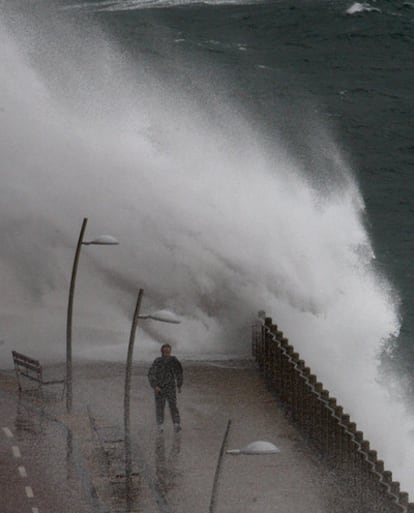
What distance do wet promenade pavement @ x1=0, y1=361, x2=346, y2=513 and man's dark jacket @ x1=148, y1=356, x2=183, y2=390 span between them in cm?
99

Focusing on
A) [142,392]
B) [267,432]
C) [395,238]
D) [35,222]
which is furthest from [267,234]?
[395,238]

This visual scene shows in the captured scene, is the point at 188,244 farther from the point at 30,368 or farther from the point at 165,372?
the point at 165,372

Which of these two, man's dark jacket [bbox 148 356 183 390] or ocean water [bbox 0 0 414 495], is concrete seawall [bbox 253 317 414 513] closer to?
man's dark jacket [bbox 148 356 183 390]

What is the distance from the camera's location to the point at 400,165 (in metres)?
90.5

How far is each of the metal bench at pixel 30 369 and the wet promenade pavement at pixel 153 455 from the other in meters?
0.26

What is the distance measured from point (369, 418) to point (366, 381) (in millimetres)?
3005

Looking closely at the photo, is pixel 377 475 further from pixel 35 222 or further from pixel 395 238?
pixel 395 238

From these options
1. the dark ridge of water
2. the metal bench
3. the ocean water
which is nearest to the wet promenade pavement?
A: the metal bench

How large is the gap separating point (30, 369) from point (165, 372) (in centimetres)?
478

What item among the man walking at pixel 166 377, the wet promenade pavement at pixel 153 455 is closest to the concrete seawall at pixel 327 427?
the wet promenade pavement at pixel 153 455

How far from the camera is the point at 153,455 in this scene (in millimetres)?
36344

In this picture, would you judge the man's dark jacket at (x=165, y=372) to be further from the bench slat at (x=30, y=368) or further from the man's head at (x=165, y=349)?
the bench slat at (x=30, y=368)

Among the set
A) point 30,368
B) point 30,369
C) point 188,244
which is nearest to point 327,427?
point 30,368

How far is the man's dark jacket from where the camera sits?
37.2m
